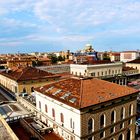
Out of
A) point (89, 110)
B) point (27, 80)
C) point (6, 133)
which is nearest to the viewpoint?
point (6, 133)

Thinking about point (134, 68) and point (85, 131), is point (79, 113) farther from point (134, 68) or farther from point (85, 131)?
point (134, 68)

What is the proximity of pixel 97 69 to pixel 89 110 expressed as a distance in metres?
62.7

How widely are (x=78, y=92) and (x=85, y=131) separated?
277 inches

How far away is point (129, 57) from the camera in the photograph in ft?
633

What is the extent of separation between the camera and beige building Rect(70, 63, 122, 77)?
94438mm

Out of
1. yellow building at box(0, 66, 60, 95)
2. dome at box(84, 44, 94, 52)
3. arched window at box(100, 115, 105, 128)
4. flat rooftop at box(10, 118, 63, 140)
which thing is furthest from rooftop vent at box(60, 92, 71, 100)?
dome at box(84, 44, 94, 52)

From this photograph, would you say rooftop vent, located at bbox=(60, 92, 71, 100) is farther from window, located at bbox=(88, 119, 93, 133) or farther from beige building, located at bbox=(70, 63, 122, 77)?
beige building, located at bbox=(70, 63, 122, 77)

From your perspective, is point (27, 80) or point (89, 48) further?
point (89, 48)

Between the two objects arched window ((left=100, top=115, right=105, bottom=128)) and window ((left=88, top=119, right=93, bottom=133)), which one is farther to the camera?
arched window ((left=100, top=115, right=105, bottom=128))

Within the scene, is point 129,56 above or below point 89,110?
above

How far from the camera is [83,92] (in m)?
38.6

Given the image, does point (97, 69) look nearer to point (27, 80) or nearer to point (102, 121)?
point (27, 80)

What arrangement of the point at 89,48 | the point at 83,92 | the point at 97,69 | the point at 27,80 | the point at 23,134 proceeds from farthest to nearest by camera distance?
1. the point at 89,48
2. the point at 97,69
3. the point at 27,80
4. the point at 83,92
5. the point at 23,134

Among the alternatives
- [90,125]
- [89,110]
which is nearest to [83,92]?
[89,110]
